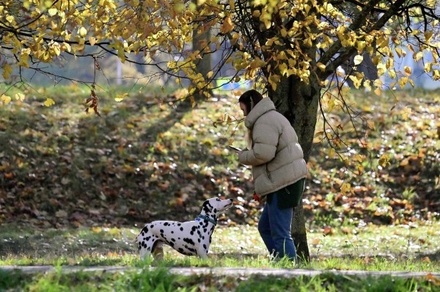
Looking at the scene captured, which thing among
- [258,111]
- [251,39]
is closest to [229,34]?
[251,39]

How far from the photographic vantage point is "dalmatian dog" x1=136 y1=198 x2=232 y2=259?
32.4ft

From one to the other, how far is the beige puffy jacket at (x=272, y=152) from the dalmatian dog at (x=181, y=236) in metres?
0.75

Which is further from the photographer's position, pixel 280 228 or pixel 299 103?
pixel 299 103

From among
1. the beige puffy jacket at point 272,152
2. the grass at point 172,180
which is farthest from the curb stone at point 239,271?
the grass at point 172,180

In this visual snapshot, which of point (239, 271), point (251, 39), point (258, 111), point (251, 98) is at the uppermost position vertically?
point (251, 39)

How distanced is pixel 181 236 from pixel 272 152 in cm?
128

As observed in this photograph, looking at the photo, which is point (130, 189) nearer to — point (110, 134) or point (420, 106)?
point (110, 134)

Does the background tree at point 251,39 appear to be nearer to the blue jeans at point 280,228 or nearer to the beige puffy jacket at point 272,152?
the beige puffy jacket at point 272,152

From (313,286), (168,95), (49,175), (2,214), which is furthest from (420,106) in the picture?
(313,286)

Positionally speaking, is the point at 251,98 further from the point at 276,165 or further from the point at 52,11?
the point at 52,11

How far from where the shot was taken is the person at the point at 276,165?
9.42m

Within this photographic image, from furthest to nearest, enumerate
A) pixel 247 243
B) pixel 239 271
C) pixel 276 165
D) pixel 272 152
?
pixel 247 243 → pixel 276 165 → pixel 272 152 → pixel 239 271

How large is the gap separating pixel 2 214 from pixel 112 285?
28.9 feet

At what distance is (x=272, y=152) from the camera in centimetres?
940
